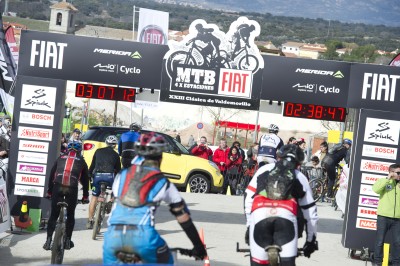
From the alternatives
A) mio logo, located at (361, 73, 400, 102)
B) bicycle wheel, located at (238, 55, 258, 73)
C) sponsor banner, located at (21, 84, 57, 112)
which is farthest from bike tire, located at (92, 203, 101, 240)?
mio logo, located at (361, 73, 400, 102)

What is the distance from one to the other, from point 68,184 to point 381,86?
235 inches

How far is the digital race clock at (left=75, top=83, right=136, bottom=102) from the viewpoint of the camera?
17.2 meters

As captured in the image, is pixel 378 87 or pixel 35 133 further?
pixel 35 133

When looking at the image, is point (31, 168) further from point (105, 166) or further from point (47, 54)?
point (47, 54)

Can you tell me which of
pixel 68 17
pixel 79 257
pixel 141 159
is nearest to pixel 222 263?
pixel 79 257

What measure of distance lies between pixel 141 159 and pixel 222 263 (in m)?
7.05

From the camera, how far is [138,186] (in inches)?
291

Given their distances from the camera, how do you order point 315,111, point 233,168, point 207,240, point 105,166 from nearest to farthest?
point 105,166, point 207,240, point 315,111, point 233,168

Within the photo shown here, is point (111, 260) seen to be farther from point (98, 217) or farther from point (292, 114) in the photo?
point (292, 114)

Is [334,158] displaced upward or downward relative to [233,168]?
upward

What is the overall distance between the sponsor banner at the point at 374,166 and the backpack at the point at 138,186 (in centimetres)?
923

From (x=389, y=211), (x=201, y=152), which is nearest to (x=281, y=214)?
(x=389, y=211)

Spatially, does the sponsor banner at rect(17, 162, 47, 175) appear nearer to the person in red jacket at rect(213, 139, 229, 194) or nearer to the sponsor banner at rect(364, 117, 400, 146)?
the sponsor banner at rect(364, 117, 400, 146)

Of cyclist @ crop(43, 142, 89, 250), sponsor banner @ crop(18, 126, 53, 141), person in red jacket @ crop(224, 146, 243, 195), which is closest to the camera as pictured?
cyclist @ crop(43, 142, 89, 250)
